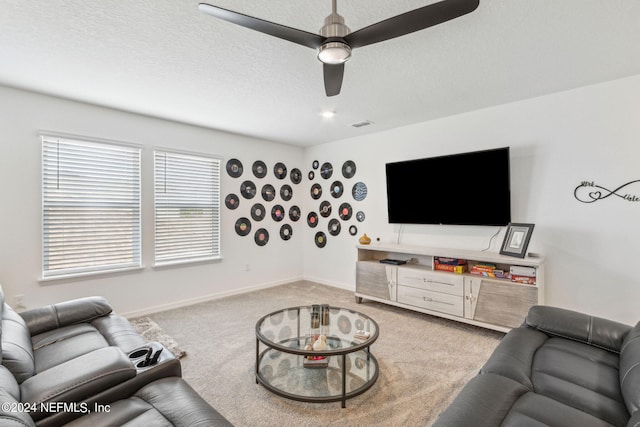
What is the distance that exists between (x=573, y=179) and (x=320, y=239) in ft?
11.9

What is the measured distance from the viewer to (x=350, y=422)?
1905 millimetres

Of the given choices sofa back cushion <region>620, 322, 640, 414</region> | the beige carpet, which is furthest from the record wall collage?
sofa back cushion <region>620, 322, 640, 414</region>

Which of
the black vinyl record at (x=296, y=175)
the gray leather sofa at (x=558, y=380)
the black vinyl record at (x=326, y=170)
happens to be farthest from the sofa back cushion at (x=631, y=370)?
the black vinyl record at (x=296, y=175)

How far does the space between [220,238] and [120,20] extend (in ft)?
10.5

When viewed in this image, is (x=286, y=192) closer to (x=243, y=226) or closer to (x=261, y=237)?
(x=261, y=237)

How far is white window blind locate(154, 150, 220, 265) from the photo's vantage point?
162 inches

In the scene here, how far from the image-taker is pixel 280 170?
5492mm

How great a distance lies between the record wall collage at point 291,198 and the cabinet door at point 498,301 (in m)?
2.06

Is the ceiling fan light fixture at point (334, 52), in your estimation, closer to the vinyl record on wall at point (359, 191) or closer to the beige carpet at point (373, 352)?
the beige carpet at point (373, 352)

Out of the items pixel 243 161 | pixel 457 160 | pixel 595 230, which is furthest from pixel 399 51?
pixel 243 161

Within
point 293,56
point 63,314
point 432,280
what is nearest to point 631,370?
point 432,280

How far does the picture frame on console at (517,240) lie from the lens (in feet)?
10.4

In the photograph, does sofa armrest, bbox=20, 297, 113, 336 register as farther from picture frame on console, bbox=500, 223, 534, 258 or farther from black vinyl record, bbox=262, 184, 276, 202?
picture frame on console, bbox=500, 223, 534, 258

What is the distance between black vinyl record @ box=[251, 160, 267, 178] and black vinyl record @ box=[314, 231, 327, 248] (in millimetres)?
1440
